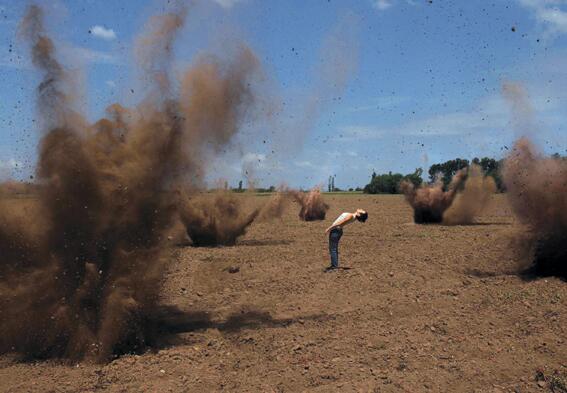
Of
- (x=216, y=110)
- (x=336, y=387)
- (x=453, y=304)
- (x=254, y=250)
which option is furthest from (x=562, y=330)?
(x=254, y=250)

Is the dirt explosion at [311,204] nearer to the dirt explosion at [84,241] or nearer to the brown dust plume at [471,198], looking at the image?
the brown dust plume at [471,198]

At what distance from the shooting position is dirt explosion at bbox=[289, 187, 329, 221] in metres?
30.9

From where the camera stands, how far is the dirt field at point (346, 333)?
6539 millimetres

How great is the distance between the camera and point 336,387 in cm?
634

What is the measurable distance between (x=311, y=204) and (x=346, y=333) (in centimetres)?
2279

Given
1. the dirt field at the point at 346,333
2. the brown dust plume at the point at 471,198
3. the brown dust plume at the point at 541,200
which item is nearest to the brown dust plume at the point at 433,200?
the brown dust plume at the point at 471,198

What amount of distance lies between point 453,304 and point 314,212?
21321 millimetres

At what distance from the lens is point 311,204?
1217 inches

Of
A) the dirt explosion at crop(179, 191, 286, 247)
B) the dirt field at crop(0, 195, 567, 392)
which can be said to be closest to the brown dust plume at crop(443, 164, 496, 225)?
the dirt explosion at crop(179, 191, 286, 247)

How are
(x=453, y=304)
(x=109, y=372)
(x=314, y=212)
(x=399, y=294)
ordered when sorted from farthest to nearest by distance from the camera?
(x=314, y=212)
(x=399, y=294)
(x=453, y=304)
(x=109, y=372)

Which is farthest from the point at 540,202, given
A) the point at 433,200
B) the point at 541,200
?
the point at 433,200

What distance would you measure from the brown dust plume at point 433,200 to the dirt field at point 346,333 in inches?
479

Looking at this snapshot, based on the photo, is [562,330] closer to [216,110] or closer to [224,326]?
[224,326]

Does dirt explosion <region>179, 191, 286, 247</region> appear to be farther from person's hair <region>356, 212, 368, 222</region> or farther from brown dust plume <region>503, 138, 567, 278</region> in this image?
brown dust plume <region>503, 138, 567, 278</region>
